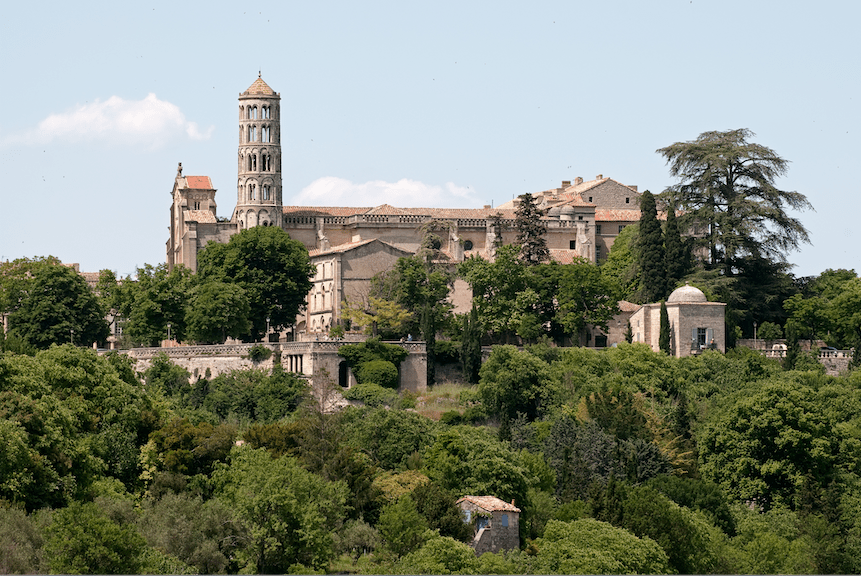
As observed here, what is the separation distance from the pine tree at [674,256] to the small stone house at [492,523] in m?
26.4

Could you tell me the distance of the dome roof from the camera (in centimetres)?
7631

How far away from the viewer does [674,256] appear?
80.0 meters

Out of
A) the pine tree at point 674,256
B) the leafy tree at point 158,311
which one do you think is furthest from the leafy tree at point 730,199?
the leafy tree at point 158,311

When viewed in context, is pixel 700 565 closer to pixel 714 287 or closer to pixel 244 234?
pixel 714 287

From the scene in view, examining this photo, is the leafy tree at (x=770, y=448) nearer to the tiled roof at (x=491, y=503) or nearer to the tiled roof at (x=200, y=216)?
the tiled roof at (x=491, y=503)

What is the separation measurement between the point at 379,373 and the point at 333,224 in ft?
70.2

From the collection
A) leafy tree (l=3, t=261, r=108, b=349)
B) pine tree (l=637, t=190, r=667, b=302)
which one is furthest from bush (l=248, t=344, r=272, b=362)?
pine tree (l=637, t=190, r=667, b=302)

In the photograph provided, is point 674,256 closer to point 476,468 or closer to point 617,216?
point 617,216

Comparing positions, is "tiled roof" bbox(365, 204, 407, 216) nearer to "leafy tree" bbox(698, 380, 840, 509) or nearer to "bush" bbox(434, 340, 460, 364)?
"bush" bbox(434, 340, 460, 364)

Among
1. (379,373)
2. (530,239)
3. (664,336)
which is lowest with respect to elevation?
(379,373)

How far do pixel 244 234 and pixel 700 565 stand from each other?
36.1m

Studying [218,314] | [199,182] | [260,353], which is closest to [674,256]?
[260,353]

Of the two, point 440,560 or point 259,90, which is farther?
point 259,90

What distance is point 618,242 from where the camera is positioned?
92.4 meters
